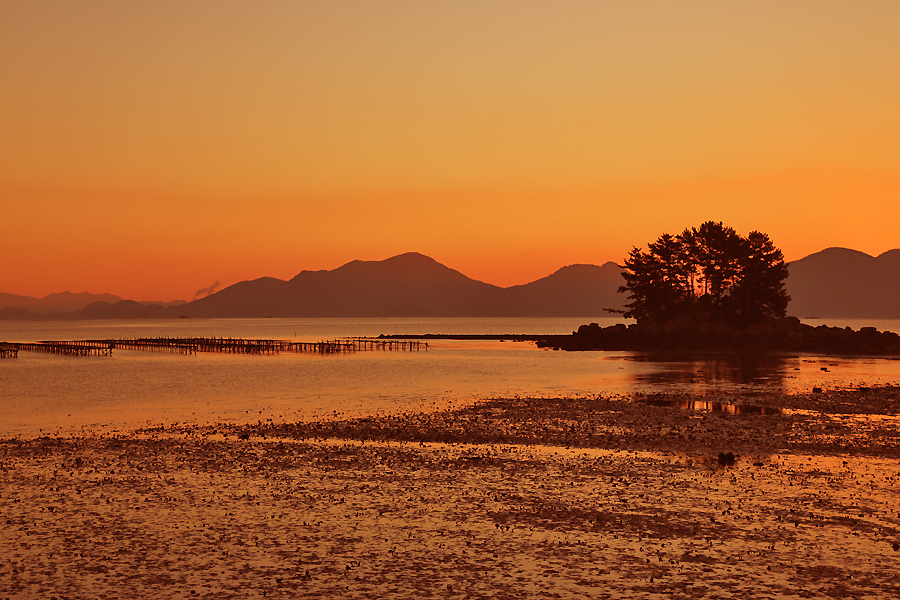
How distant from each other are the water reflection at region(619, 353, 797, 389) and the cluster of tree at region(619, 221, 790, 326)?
14591 mm

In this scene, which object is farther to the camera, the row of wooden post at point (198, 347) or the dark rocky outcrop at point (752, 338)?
the row of wooden post at point (198, 347)

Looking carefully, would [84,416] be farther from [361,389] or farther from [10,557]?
[10,557]

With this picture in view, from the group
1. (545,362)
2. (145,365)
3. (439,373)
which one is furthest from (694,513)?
(145,365)

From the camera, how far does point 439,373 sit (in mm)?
74000

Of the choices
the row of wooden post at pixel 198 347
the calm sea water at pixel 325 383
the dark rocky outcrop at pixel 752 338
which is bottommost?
the calm sea water at pixel 325 383

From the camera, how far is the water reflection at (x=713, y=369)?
59.3 metres

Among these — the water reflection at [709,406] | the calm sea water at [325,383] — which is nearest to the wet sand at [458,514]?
the water reflection at [709,406]

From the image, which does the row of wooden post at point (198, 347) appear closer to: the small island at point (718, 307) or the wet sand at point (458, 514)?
the small island at point (718, 307)

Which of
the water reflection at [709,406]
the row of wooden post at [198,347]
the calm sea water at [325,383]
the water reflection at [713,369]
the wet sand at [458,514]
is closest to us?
the wet sand at [458,514]

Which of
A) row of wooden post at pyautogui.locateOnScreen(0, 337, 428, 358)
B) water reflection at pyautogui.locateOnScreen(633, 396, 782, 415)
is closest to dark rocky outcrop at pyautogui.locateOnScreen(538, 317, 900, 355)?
row of wooden post at pyautogui.locateOnScreen(0, 337, 428, 358)

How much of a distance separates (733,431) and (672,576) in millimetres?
18549

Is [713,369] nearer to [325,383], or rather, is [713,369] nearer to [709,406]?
[709,406]

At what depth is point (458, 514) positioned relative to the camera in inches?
712

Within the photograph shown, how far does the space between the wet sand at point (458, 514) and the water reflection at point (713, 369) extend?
93.1 ft
